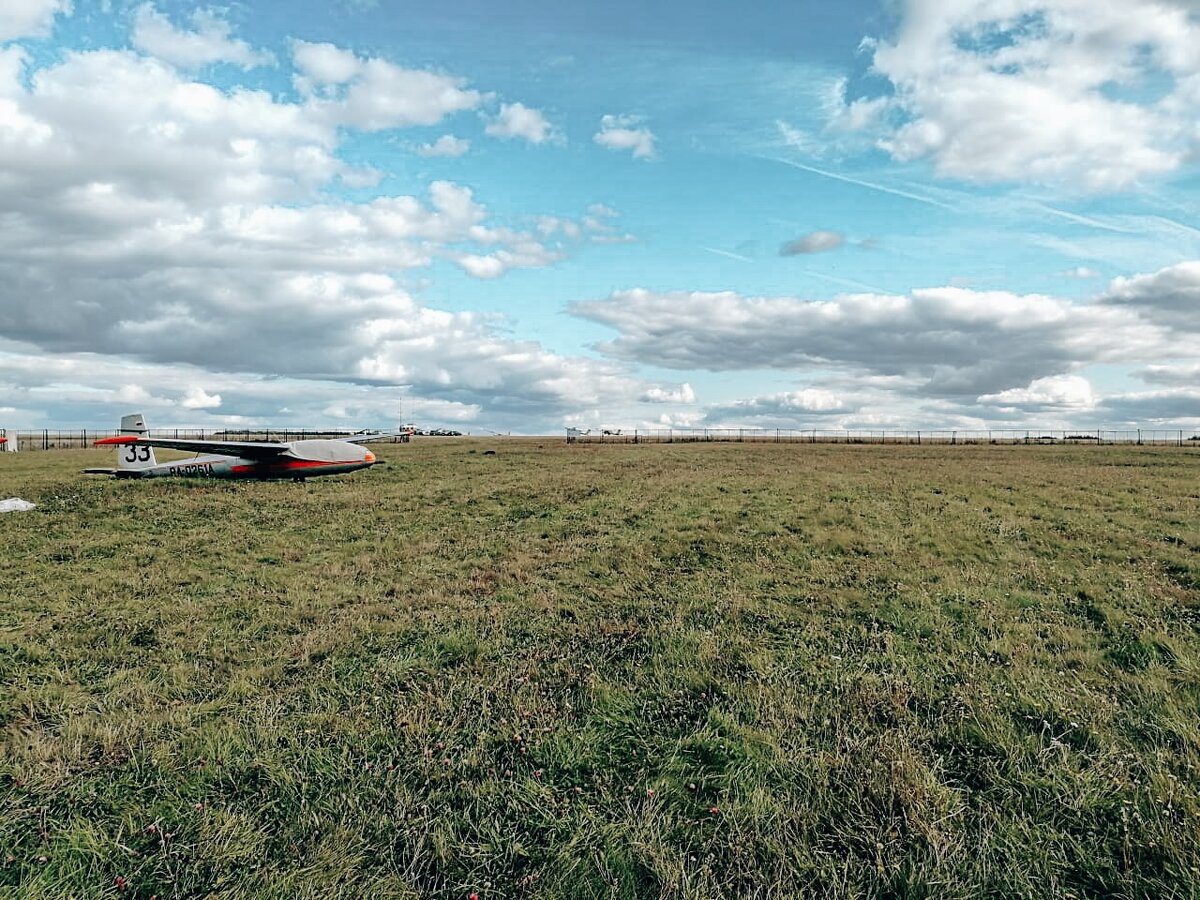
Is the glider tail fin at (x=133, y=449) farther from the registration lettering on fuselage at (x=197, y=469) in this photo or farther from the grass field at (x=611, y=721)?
the grass field at (x=611, y=721)

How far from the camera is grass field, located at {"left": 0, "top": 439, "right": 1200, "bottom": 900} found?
4.59m

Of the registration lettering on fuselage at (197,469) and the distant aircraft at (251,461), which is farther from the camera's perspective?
the registration lettering on fuselage at (197,469)

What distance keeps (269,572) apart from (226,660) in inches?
217

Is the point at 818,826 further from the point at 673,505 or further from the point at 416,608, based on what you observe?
Answer: the point at 673,505

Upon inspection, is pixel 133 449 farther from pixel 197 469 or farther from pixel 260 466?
pixel 260 466

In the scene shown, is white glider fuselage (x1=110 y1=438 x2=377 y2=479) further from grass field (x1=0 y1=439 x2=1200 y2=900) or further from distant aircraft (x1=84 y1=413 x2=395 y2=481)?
grass field (x1=0 y1=439 x2=1200 y2=900)

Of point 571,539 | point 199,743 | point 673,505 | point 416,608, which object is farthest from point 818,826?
point 673,505

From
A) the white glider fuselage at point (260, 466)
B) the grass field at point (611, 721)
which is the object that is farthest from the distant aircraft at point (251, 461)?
the grass field at point (611, 721)

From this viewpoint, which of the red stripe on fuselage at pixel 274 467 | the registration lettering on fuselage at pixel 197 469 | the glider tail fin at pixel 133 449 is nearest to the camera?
the registration lettering on fuselage at pixel 197 469

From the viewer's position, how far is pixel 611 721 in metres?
6.52

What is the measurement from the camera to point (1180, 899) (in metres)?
4.18

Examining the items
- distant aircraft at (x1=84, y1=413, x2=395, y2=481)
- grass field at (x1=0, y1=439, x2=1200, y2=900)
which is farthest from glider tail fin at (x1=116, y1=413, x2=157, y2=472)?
grass field at (x1=0, y1=439, x2=1200, y2=900)

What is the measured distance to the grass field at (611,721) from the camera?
4.59 m

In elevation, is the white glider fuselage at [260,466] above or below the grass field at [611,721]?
above
